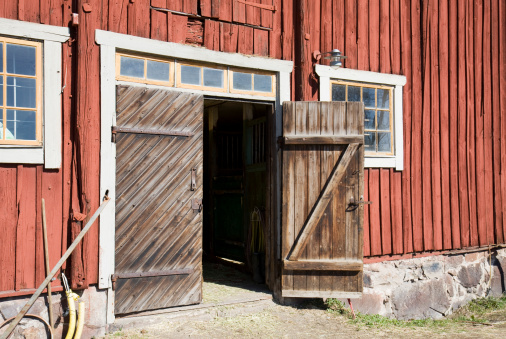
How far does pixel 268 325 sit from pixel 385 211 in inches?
104

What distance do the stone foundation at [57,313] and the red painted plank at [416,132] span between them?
475 centimetres

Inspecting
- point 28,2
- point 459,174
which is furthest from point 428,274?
point 28,2

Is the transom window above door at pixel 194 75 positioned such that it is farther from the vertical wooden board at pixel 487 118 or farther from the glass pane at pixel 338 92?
the vertical wooden board at pixel 487 118

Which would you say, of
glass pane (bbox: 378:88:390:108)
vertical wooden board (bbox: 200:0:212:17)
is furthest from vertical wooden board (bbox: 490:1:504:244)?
vertical wooden board (bbox: 200:0:212:17)

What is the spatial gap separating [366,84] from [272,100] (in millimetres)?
1631

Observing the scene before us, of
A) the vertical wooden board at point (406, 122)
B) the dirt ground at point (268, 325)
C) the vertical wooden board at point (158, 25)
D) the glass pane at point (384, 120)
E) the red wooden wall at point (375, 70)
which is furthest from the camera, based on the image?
the vertical wooden board at point (406, 122)

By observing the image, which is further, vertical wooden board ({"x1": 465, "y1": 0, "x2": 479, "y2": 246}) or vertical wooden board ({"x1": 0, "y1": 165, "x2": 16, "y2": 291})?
vertical wooden board ({"x1": 465, "y1": 0, "x2": 479, "y2": 246})

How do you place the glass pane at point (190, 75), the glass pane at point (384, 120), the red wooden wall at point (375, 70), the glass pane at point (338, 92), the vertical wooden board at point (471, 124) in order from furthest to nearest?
the vertical wooden board at point (471, 124), the glass pane at point (384, 120), the glass pane at point (338, 92), the glass pane at point (190, 75), the red wooden wall at point (375, 70)

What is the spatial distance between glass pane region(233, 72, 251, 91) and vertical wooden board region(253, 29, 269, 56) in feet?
1.13

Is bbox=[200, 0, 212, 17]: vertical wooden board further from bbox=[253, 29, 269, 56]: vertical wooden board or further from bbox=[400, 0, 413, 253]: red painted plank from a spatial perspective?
bbox=[400, 0, 413, 253]: red painted plank

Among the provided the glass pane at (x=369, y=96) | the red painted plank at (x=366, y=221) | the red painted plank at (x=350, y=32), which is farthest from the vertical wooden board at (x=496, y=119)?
the red painted plank at (x=350, y=32)

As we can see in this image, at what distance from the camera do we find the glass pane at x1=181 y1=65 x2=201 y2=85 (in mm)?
5855

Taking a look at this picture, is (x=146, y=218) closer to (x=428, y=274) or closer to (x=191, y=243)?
(x=191, y=243)

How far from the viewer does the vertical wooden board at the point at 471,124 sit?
323 inches
